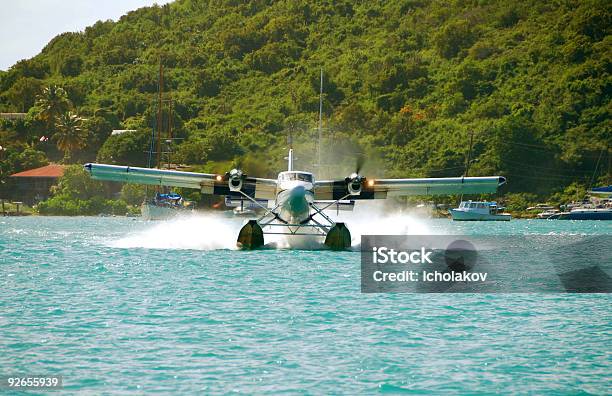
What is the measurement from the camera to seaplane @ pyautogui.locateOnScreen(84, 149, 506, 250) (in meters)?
29.0

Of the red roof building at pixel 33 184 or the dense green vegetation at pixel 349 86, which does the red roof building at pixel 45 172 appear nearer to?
the red roof building at pixel 33 184

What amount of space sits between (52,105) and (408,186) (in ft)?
284

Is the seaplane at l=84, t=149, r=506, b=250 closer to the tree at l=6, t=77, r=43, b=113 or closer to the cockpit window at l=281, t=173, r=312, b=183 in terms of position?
the cockpit window at l=281, t=173, r=312, b=183

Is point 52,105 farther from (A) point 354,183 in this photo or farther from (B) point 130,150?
(A) point 354,183

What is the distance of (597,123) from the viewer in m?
91.8

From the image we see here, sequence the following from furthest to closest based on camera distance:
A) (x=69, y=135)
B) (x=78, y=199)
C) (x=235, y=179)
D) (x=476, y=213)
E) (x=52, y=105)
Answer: (x=52, y=105) < (x=69, y=135) < (x=78, y=199) < (x=476, y=213) < (x=235, y=179)

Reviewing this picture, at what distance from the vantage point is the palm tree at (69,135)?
10238 centimetres

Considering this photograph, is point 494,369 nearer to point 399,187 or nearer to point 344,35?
point 399,187

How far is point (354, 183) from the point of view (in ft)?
97.8

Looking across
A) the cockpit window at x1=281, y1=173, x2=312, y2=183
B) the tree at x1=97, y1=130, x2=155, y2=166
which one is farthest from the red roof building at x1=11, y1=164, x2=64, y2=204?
the cockpit window at x1=281, y1=173, x2=312, y2=183

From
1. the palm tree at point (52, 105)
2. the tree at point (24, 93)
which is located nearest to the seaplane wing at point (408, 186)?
the palm tree at point (52, 105)

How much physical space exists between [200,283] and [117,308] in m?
4.17

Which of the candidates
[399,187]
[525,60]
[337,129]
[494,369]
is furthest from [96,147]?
[494,369]

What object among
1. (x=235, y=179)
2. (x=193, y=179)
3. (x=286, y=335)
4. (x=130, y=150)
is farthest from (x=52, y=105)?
(x=286, y=335)
